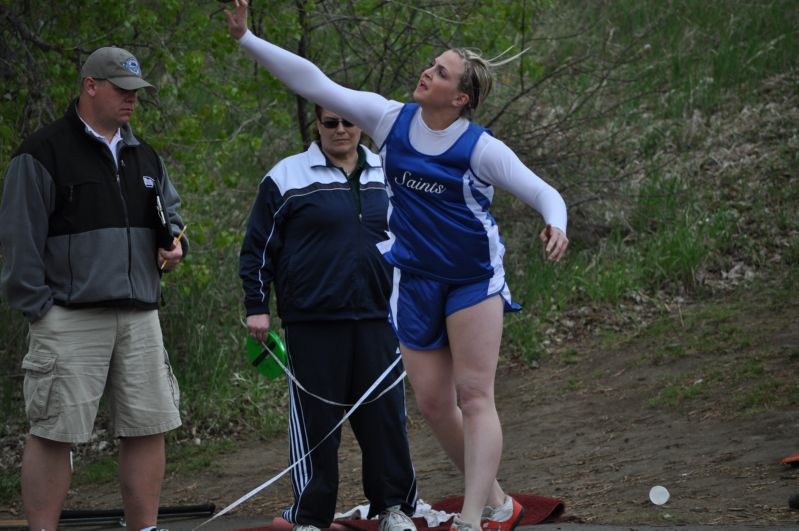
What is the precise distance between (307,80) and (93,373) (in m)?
1.70

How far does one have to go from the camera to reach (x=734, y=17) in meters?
14.8

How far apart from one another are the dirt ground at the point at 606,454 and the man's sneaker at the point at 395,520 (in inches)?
33.5

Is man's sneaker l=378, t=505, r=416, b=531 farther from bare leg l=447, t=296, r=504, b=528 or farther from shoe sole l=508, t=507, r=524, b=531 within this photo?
bare leg l=447, t=296, r=504, b=528

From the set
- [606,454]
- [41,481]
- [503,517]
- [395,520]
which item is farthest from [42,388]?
[606,454]

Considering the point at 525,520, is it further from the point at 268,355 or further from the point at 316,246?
the point at 316,246

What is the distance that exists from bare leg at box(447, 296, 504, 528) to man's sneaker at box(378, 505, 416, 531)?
68 cm

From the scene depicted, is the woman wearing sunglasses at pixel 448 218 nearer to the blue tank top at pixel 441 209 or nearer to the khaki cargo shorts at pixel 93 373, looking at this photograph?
the blue tank top at pixel 441 209

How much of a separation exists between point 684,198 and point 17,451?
708 centimetres

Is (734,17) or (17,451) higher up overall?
(734,17)

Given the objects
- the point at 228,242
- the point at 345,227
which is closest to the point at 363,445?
the point at 345,227

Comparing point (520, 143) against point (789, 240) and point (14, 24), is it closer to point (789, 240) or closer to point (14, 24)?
point (789, 240)

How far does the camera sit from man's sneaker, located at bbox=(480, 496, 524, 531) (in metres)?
5.03

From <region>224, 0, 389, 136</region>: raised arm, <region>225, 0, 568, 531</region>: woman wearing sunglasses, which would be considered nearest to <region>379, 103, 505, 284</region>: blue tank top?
<region>225, 0, 568, 531</region>: woman wearing sunglasses

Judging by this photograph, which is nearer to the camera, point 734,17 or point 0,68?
point 0,68
